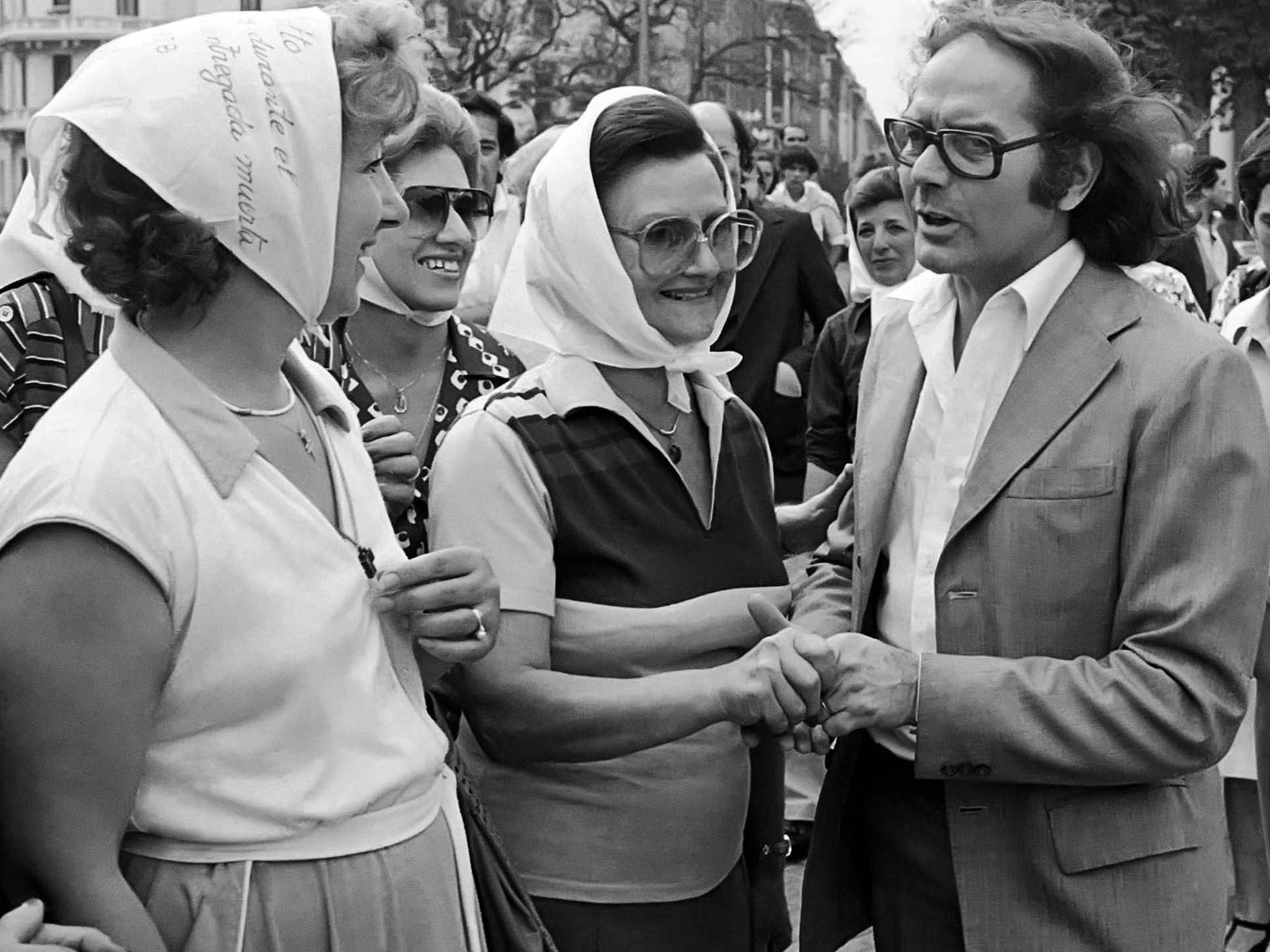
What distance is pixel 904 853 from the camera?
9.60 ft

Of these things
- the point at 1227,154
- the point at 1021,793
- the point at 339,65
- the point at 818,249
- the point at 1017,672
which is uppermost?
the point at 339,65

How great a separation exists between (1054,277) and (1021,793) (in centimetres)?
85

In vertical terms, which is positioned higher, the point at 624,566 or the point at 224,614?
the point at 224,614

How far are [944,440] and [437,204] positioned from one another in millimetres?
1417

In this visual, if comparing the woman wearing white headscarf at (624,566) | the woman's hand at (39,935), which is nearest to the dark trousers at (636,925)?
the woman wearing white headscarf at (624,566)

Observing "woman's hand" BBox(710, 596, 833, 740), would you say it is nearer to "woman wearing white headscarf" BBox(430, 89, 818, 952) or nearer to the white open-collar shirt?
"woman wearing white headscarf" BBox(430, 89, 818, 952)

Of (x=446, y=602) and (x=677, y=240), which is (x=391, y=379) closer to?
(x=677, y=240)

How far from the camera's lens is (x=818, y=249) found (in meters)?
7.46

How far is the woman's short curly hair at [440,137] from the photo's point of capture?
3.68 m

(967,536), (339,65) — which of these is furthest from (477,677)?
(339,65)

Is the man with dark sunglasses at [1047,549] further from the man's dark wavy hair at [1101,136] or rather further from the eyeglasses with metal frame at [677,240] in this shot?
the eyeglasses with metal frame at [677,240]

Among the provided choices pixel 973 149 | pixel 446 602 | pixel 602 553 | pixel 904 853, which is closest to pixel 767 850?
pixel 904 853

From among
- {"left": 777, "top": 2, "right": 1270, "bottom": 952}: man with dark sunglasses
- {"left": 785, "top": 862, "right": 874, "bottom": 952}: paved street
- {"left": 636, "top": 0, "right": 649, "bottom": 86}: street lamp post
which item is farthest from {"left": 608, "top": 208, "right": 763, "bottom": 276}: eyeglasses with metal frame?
{"left": 636, "top": 0, "right": 649, "bottom": 86}: street lamp post

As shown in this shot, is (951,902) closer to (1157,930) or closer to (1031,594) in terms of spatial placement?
→ (1157,930)
